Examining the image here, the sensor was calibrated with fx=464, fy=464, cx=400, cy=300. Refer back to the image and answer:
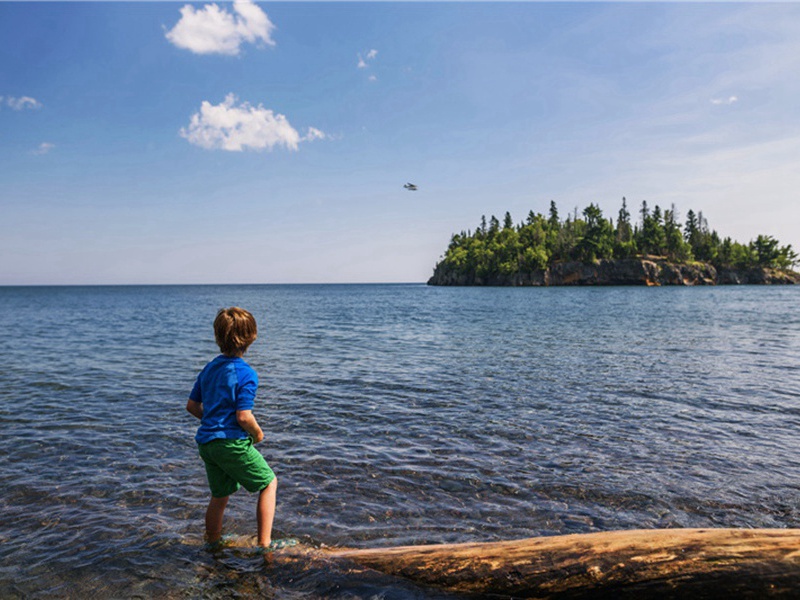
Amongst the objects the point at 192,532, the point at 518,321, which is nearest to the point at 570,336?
the point at 518,321

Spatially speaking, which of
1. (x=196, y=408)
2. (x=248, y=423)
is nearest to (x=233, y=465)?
(x=248, y=423)

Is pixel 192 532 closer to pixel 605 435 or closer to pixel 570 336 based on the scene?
pixel 605 435

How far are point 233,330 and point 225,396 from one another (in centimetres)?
66

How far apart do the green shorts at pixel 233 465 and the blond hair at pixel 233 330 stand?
36.4 inches

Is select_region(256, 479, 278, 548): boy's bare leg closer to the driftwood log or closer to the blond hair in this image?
the blond hair

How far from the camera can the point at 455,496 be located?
647cm

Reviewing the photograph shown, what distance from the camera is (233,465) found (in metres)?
4.71

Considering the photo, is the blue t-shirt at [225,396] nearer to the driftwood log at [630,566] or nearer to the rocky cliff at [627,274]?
the driftwood log at [630,566]

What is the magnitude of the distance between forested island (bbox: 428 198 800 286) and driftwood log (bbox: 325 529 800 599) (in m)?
149

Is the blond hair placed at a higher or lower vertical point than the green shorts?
higher

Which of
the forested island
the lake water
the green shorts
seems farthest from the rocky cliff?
the green shorts

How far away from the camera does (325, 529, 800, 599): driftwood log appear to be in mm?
3145

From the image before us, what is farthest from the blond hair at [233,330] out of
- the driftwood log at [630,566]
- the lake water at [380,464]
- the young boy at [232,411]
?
the driftwood log at [630,566]

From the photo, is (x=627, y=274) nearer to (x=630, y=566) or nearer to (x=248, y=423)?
(x=630, y=566)
